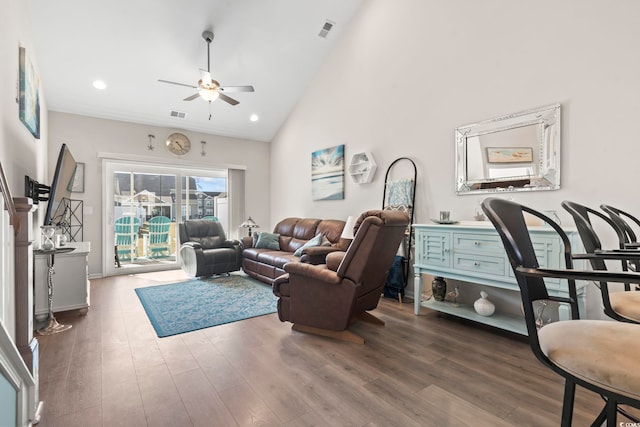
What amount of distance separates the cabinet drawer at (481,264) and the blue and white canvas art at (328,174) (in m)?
2.43

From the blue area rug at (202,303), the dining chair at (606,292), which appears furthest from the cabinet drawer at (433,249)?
the blue area rug at (202,303)

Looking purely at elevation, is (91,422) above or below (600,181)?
below

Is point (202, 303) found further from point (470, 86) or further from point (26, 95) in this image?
point (470, 86)

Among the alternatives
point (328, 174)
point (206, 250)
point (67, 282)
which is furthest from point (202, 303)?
point (328, 174)

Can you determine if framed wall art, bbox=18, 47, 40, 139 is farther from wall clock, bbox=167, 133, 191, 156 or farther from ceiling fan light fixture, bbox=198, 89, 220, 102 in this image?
wall clock, bbox=167, 133, 191, 156

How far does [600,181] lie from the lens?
95.0 inches

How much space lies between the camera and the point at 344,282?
2.41 metres

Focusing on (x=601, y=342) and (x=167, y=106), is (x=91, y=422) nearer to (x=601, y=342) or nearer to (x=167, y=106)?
(x=601, y=342)

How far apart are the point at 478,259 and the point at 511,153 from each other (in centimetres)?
112

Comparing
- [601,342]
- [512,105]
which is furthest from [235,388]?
[512,105]

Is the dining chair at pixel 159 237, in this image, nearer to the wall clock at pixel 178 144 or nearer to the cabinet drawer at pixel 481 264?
the wall clock at pixel 178 144

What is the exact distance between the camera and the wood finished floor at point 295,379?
1.58m

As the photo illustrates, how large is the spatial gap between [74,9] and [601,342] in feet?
17.3

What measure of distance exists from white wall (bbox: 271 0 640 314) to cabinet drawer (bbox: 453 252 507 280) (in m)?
0.68
